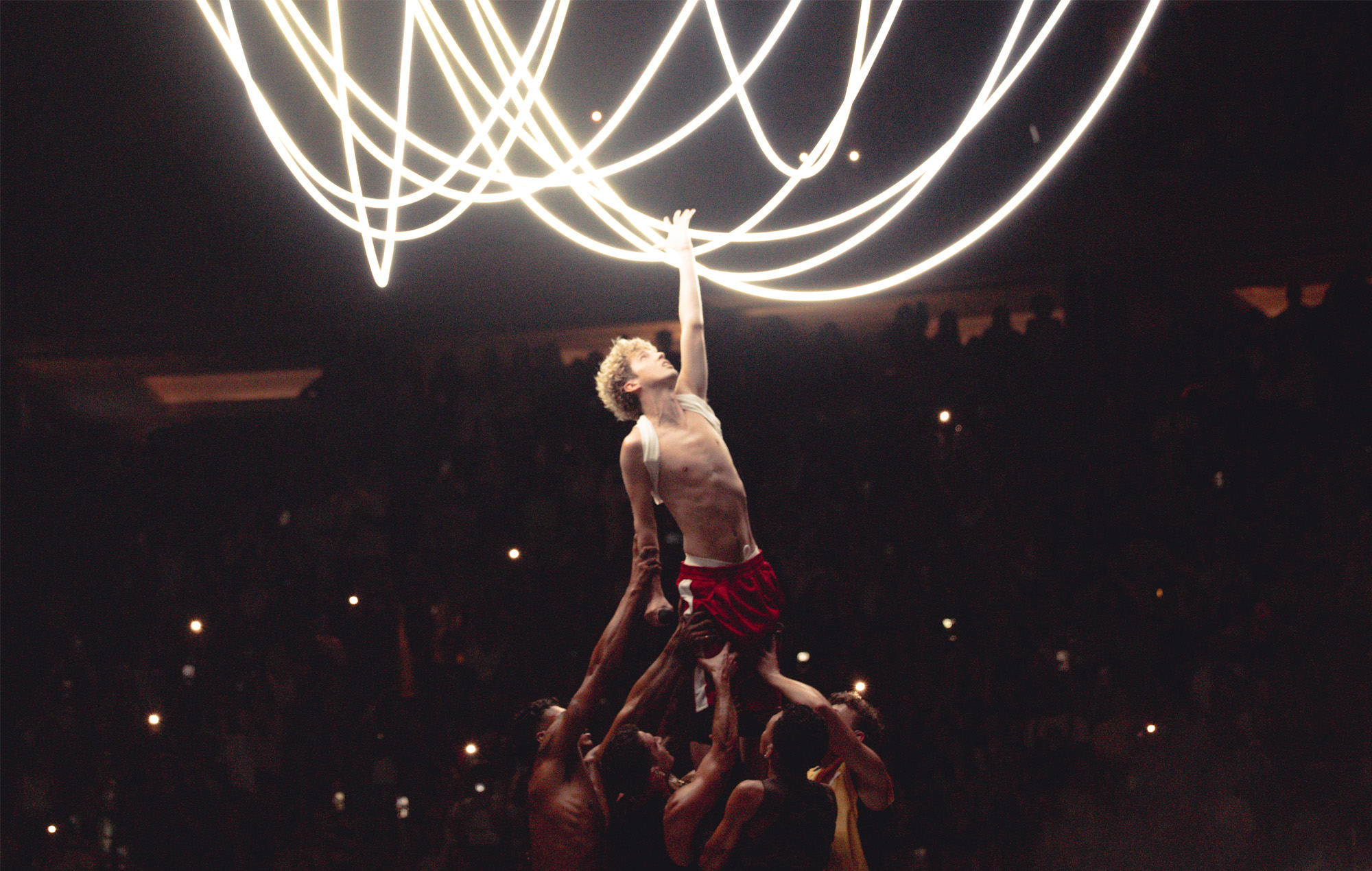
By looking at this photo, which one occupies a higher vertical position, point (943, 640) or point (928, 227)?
point (928, 227)

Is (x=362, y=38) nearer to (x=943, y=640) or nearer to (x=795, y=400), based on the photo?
(x=795, y=400)

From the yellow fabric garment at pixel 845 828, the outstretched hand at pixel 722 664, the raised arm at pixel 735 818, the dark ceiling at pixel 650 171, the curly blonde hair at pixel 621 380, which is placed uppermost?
the dark ceiling at pixel 650 171

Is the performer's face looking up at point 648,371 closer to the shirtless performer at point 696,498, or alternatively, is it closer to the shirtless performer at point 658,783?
the shirtless performer at point 696,498

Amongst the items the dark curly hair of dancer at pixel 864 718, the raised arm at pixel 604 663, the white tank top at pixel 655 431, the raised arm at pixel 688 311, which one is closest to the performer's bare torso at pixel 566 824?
the raised arm at pixel 604 663

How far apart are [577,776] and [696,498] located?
3.08 feet

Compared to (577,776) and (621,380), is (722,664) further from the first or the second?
(621,380)

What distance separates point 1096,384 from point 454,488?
2.99 metres

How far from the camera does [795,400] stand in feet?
16.9

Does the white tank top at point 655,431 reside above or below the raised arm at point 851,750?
above

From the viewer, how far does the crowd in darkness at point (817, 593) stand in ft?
14.9

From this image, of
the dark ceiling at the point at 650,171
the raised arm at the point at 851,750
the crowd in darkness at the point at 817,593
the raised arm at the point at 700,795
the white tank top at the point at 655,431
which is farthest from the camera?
the dark ceiling at the point at 650,171

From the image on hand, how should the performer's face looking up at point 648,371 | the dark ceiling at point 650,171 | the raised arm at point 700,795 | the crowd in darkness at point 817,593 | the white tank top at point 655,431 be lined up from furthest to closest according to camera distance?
the dark ceiling at point 650,171 < the crowd in darkness at point 817,593 < the performer's face looking up at point 648,371 < the white tank top at point 655,431 < the raised arm at point 700,795

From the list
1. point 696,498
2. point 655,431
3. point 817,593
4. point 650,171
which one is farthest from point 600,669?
point 650,171

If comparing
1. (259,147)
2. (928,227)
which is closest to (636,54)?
(928,227)
